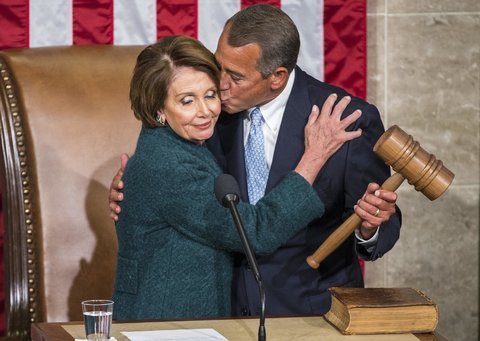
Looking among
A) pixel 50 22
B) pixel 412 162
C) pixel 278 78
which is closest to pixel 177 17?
pixel 50 22

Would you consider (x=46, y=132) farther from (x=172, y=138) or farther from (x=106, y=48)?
(x=172, y=138)

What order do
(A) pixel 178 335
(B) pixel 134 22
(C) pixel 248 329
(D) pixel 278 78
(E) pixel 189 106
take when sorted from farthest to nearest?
(B) pixel 134 22
(D) pixel 278 78
(E) pixel 189 106
(C) pixel 248 329
(A) pixel 178 335

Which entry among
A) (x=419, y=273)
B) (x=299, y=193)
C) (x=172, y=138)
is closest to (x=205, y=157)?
(x=172, y=138)

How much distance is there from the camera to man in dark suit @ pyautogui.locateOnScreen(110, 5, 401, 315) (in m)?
3.19

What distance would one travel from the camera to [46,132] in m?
3.70

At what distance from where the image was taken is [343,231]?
292 centimetres

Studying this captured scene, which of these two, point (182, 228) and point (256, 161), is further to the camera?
point (256, 161)

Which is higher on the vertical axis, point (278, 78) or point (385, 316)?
point (278, 78)

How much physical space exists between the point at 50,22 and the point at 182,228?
1.63 metres

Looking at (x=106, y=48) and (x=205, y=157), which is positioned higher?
(x=106, y=48)

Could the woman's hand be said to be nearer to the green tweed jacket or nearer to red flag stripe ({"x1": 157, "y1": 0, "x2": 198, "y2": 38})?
the green tweed jacket

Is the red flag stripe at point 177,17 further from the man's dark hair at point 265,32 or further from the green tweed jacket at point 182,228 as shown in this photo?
the green tweed jacket at point 182,228

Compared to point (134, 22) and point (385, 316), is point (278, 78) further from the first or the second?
point (134, 22)

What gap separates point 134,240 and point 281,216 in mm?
445
